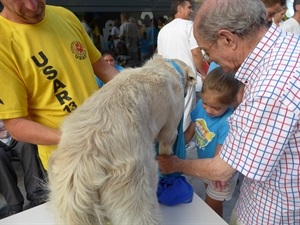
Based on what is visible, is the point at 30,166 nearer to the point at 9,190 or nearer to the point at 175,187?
the point at 9,190

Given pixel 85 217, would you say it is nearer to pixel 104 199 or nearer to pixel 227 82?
pixel 104 199

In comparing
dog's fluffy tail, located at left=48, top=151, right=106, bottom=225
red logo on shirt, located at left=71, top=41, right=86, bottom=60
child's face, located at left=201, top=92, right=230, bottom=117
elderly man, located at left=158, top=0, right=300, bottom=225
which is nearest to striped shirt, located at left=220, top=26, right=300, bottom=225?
elderly man, located at left=158, top=0, right=300, bottom=225

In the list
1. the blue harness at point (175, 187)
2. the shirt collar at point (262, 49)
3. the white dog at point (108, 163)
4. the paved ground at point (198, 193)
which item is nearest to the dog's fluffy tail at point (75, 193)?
the white dog at point (108, 163)

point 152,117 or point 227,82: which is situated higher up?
point 152,117

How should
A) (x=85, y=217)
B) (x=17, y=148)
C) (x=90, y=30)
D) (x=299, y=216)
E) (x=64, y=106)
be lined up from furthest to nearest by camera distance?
1. (x=90, y=30)
2. (x=17, y=148)
3. (x=64, y=106)
4. (x=299, y=216)
5. (x=85, y=217)

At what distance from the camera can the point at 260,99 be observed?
76 cm

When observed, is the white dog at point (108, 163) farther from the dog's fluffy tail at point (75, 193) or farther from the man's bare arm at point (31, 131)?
the man's bare arm at point (31, 131)

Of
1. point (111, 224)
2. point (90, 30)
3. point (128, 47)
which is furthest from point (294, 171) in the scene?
point (128, 47)

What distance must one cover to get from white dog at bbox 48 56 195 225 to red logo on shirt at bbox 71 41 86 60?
0.38m

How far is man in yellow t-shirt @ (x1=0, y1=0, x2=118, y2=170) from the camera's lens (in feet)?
3.22

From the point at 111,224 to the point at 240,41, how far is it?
634mm

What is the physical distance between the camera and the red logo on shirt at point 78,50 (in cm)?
115

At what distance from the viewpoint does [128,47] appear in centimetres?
533

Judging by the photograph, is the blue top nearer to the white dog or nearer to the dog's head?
the dog's head
